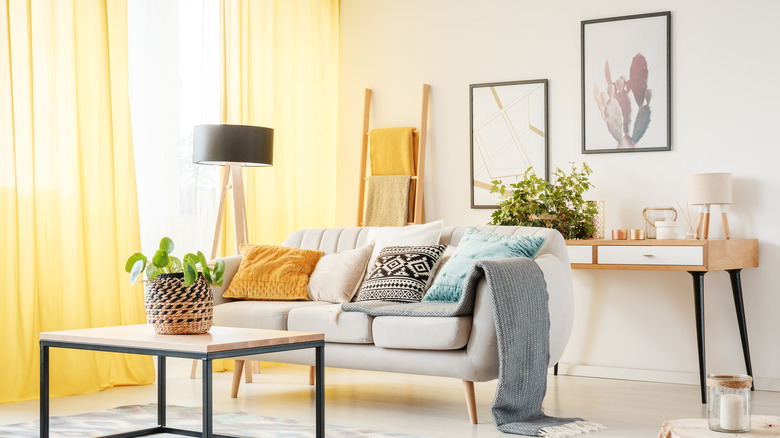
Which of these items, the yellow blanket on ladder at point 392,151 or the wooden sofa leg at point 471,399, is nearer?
the wooden sofa leg at point 471,399

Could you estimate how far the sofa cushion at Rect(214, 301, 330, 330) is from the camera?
393 centimetres

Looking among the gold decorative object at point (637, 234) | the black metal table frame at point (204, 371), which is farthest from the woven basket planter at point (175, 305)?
the gold decorative object at point (637, 234)

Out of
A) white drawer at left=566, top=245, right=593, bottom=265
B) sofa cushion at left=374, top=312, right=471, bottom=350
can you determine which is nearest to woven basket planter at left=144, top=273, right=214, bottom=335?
sofa cushion at left=374, top=312, right=471, bottom=350

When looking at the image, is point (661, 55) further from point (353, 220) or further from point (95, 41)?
point (95, 41)

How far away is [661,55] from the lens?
4.81 m

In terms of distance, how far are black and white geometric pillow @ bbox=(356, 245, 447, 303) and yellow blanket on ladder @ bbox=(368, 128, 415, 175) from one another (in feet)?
4.92

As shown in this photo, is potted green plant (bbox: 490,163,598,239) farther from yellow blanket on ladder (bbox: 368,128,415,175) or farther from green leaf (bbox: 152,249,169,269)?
green leaf (bbox: 152,249,169,269)

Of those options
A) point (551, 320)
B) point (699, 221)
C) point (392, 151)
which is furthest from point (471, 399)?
point (392, 151)

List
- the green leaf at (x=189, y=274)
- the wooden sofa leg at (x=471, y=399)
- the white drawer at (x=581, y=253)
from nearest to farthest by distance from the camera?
the green leaf at (x=189, y=274) → the wooden sofa leg at (x=471, y=399) → the white drawer at (x=581, y=253)

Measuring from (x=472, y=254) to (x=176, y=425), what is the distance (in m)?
1.40

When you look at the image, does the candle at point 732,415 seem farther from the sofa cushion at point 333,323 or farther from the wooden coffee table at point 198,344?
the sofa cushion at point 333,323

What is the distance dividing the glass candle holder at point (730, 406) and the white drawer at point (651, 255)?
228 cm

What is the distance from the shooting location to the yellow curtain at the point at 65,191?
158 inches

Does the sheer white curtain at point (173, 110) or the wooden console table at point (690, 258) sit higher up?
the sheer white curtain at point (173, 110)
